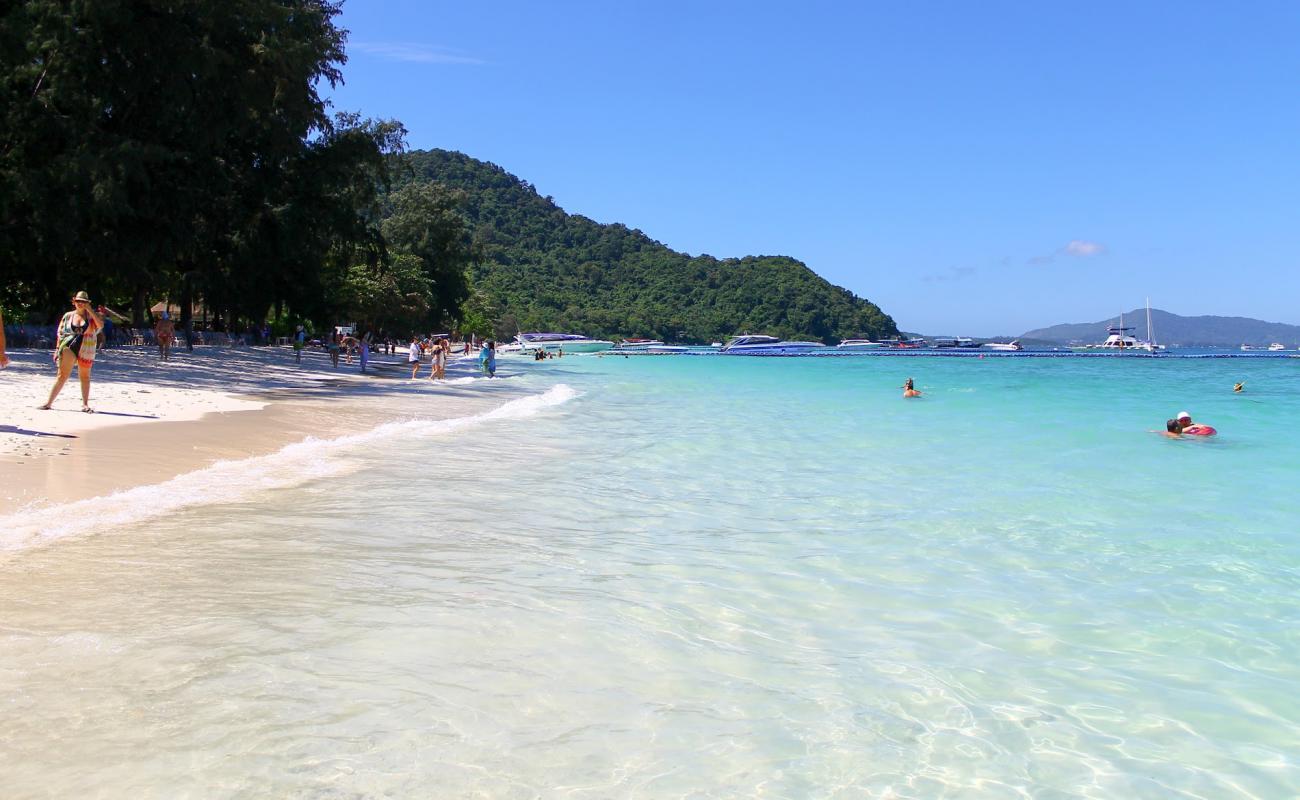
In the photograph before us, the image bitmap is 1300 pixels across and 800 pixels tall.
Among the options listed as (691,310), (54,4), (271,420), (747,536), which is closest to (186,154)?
(54,4)

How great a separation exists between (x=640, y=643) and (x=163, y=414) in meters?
13.3

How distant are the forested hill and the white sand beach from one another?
12147 centimetres

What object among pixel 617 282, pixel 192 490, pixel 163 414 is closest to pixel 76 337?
pixel 163 414

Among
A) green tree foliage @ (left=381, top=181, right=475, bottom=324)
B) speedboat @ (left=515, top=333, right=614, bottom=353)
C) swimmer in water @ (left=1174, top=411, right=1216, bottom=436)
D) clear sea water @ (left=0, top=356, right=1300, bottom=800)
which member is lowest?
clear sea water @ (left=0, top=356, right=1300, bottom=800)

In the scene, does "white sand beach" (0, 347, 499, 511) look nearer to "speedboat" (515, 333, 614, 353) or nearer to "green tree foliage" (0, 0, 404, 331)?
"green tree foliage" (0, 0, 404, 331)

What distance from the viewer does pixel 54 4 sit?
23734mm

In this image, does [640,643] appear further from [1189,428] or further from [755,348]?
[755,348]

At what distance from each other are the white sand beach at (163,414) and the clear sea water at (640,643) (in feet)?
2.94

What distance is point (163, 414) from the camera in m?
15.7

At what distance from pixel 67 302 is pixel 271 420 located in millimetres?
21701

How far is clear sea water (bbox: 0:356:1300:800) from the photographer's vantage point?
144 inches

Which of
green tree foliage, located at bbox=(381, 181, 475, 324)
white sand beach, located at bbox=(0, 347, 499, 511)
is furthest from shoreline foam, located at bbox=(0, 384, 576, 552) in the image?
green tree foliage, located at bbox=(381, 181, 475, 324)

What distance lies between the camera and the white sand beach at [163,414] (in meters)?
9.35

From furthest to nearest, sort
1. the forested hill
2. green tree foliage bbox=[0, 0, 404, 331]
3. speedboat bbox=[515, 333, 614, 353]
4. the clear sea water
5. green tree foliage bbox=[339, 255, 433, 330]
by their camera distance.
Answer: the forested hill, speedboat bbox=[515, 333, 614, 353], green tree foliage bbox=[339, 255, 433, 330], green tree foliage bbox=[0, 0, 404, 331], the clear sea water
